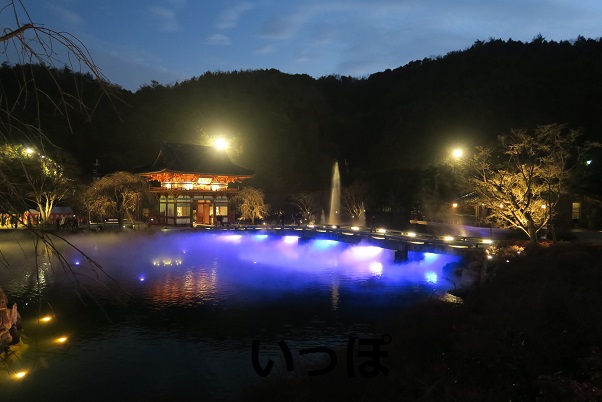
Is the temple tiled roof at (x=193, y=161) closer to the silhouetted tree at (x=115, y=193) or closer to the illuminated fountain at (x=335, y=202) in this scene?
the silhouetted tree at (x=115, y=193)

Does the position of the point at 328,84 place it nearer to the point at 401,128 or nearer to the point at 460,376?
the point at 401,128

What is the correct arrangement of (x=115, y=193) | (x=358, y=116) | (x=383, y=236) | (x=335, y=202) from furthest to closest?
(x=358, y=116)
(x=335, y=202)
(x=115, y=193)
(x=383, y=236)

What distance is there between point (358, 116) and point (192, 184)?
1803 inches

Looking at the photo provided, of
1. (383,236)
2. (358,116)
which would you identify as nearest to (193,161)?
(383,236)

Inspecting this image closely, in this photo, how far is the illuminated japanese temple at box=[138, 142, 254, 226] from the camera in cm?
3978

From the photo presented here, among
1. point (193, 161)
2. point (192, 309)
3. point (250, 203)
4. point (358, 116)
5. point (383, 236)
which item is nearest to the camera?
point (192, 309)

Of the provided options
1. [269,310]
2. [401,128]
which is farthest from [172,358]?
[401,128]

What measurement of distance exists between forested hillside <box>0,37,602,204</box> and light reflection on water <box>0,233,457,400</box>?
2580 cm

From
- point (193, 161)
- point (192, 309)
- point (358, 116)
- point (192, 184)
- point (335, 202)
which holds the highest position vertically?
point (358, 116)

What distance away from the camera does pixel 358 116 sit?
79.7 metres

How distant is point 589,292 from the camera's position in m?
11.7

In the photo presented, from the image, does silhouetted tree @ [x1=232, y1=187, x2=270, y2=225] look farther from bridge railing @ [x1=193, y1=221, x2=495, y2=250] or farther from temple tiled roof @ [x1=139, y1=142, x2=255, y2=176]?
bridge railing @ [x1=193, y1=221, x2=495, y2=250]

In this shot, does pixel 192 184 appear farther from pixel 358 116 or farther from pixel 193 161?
pixel 358 116

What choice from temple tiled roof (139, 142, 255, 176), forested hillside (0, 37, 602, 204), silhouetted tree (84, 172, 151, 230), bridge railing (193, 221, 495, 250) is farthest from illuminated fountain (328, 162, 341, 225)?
silhouetted tree (84, 172, 151, 230)
